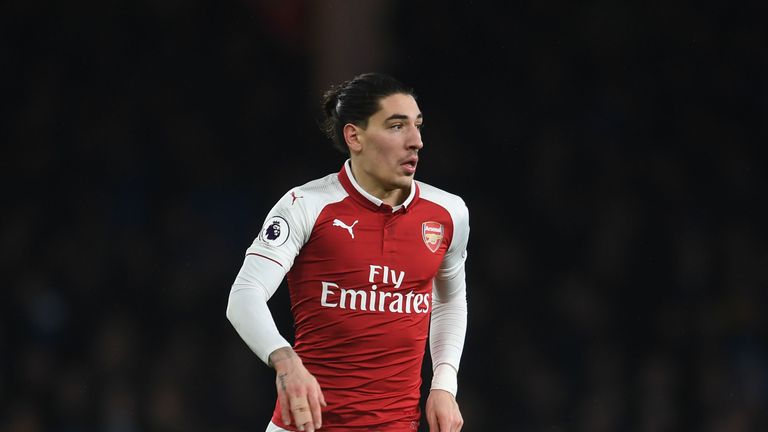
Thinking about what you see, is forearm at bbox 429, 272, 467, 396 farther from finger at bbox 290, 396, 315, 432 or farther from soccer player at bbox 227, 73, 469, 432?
finger at bbox 290, 396, 315, 432

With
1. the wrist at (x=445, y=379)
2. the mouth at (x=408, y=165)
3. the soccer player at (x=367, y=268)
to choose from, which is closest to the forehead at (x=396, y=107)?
the soccer player at (x=367, y=268)

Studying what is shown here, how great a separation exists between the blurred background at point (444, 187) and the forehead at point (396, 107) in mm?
3489

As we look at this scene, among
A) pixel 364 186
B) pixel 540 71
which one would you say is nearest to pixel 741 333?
pixel 540 71

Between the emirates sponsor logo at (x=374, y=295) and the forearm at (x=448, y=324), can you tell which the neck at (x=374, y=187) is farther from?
the forearm at (x=448, y=324)

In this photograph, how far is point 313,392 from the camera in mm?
2529

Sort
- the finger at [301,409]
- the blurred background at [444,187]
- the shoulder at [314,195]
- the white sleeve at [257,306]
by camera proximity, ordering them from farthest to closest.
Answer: the blurred background at [444,187]
the shoulder at [314,195]
the white sleeve at [257,306]
the finger at [301,409]

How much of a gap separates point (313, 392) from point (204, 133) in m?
4.85

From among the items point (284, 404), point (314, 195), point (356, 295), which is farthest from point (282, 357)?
point (314, 195)

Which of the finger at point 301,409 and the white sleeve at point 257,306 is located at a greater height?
the white sleeve at point 257,306

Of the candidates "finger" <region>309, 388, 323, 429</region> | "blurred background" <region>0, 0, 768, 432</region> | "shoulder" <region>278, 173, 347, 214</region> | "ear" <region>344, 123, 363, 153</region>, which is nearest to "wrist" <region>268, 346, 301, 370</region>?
"finger" <region>309, 388, 323, 429</region>

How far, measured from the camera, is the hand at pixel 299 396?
2.52 metres

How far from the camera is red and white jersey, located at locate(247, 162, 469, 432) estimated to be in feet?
9.61

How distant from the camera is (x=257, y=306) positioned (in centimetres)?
271

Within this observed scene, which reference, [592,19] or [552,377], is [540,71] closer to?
[592,19]
